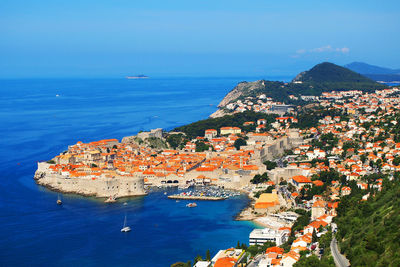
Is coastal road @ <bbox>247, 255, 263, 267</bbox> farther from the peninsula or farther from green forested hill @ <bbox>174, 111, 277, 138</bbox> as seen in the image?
green forested hill @ <bbox>174, 111, 277, 138</bbox>

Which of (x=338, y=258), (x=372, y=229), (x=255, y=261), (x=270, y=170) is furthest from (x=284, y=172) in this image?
(x=338, y=258)

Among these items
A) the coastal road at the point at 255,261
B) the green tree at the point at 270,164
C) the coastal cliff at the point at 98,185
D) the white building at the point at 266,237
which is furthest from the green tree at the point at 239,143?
the coastal road at the point at 255,261

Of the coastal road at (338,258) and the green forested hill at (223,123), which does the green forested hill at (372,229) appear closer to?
the coastal road at (338,258)

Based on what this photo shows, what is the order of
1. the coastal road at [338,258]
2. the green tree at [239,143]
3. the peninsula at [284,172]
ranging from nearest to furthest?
the coastal road at [338,258] < the peninsula at [284,172] < the green tree at [239,143]

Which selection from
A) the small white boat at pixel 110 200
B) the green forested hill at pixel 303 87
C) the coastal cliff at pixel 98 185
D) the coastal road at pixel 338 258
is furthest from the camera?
the green forested hill at pixel 303 87

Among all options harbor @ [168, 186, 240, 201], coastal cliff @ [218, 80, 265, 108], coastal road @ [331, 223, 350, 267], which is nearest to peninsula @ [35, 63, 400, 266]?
coastal road @ [331, 223, 350, 267]

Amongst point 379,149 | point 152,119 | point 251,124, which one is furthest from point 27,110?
point 379,149

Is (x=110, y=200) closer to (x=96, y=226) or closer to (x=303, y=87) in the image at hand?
(x=96, y=226)
